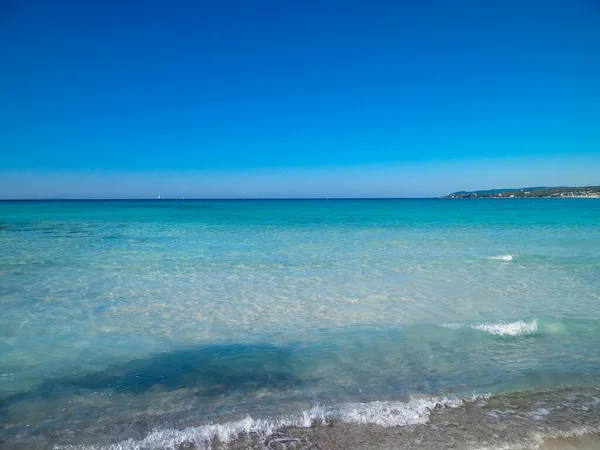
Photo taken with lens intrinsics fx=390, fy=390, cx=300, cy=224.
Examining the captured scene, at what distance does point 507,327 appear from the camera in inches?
273

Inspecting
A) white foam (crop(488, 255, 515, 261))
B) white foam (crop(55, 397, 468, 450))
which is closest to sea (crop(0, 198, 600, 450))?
white foam (crop(55, 397, 468, 450))

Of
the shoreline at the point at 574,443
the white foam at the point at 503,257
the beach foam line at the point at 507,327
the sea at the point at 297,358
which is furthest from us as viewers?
the white foam at the point at 503,257

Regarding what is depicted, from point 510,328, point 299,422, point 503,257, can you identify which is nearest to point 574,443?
point 299,422

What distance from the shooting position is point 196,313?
8.05m

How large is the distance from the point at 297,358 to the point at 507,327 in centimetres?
391

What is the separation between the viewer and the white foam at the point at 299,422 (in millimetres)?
3781

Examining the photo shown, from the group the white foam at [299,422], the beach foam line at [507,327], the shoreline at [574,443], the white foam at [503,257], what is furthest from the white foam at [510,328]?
the white foam at [503,257]

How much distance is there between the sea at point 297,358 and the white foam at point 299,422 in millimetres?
20

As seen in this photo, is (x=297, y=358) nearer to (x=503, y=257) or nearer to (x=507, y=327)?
(x=507, y=327)

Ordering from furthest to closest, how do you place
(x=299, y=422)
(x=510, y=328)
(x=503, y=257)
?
(x=503, y=257) < (x=510, y=328) < (x=299, y=422)

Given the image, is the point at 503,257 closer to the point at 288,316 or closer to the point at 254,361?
the point at 288,316

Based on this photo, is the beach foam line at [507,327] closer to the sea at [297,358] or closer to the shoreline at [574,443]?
the sea at [297,358]

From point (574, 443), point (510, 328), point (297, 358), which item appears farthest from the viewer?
point (510, 328)

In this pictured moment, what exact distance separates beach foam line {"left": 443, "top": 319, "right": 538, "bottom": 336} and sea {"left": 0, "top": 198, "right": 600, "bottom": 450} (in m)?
0.05
